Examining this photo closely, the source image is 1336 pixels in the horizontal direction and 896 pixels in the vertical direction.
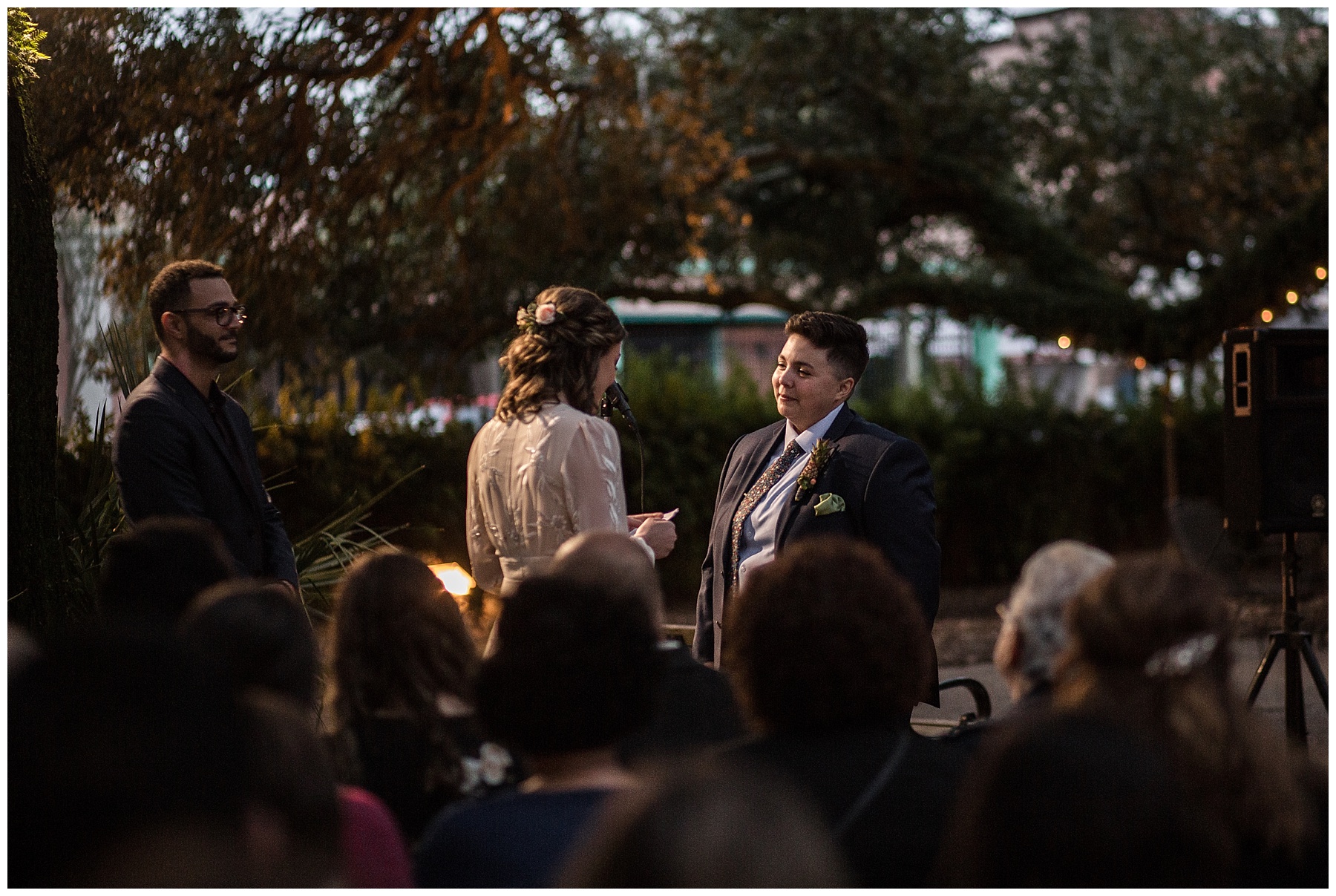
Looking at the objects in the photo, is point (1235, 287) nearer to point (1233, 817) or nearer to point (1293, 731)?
point (1293, 731)

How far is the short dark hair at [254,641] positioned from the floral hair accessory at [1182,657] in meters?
1.32

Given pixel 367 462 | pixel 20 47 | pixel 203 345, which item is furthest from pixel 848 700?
pixel 367 462

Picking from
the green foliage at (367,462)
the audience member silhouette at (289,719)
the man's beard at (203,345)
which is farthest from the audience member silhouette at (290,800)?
the green foliage at (367,462)

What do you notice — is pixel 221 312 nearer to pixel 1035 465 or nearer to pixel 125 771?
pixel 125 771

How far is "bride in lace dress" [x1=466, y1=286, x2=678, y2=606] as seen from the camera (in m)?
3.45

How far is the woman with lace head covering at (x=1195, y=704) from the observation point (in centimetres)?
175

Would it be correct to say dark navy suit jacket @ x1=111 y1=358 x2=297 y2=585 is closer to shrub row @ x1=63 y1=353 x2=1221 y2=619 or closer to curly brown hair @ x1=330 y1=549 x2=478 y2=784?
curly brown hair @ x1=330 y1=549 x2=478 y2=784

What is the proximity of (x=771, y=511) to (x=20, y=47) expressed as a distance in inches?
116

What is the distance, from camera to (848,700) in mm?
2090

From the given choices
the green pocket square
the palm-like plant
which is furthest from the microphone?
the palm-like plant

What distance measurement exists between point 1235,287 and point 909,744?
10.9 meters

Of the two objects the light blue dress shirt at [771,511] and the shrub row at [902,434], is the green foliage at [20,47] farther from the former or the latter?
the shrub row at [902,434]

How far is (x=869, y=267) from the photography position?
14312 mm

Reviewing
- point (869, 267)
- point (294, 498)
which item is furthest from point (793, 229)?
point (294, 498)
